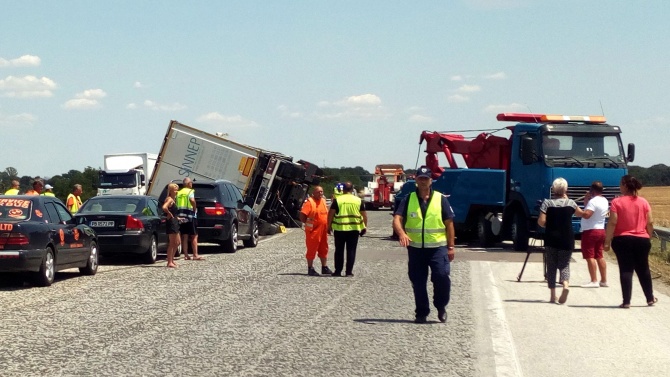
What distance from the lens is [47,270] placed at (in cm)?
1575

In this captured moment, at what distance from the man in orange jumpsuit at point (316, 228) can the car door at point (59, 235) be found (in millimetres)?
3973

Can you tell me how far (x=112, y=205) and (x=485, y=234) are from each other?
11.2 metres

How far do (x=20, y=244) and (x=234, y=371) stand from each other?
305 inches

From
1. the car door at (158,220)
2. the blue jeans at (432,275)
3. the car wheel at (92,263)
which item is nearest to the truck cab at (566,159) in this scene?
the car door at (158,220)

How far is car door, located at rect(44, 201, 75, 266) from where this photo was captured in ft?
52.7

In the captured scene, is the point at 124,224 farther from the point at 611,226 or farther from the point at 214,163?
the point at 214,163

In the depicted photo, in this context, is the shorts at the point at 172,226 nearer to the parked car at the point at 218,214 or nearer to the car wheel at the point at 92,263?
the car wheel at the point at 92,263

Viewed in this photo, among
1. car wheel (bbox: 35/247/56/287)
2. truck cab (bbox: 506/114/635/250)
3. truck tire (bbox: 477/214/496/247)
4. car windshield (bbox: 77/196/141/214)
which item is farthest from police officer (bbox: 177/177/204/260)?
truck tire (bbox: 477/214/496/247)

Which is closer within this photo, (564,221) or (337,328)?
(337,328)

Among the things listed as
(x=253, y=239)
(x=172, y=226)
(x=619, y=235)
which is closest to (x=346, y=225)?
(x=172, y=226)

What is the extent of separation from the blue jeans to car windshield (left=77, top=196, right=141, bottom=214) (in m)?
10.2

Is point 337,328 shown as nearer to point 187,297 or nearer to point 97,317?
point 97,317

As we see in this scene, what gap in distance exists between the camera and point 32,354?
9.28 meters

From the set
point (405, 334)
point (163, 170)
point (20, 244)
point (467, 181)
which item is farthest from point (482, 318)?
point (163, 170)
